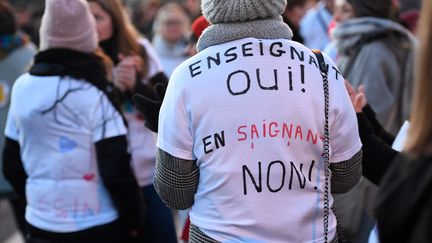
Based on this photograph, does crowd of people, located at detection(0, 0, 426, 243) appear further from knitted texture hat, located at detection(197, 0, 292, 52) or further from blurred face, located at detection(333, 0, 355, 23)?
blurred face, located at detection(333, 0, 355, 23)

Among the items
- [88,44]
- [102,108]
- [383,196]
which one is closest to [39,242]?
[102,108]

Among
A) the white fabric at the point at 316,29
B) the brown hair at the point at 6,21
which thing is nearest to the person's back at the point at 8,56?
the brown hair at the point at 6,21

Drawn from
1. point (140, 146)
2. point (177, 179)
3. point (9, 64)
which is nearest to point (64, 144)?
point (140, 146)

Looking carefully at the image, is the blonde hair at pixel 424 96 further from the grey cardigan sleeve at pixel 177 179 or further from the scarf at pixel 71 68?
the scarf at pixel 71 68

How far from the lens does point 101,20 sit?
412 cm

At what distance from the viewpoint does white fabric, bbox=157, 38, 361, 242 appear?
2.20 m

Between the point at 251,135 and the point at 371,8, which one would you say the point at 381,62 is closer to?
the point at 371,8

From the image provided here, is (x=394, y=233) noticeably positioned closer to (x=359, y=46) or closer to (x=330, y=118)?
(x=330, y=118)

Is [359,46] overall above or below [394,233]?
below

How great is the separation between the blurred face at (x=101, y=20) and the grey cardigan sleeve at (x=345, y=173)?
211 centimetres

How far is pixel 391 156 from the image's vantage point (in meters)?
2.66

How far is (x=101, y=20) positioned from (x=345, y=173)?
2183mm

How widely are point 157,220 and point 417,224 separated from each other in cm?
257

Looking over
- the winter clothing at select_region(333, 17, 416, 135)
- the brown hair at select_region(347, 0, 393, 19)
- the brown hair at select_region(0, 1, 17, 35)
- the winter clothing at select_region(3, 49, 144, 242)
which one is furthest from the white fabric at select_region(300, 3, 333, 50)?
the winter clothing at select_region(3, 49, 144, 242)
